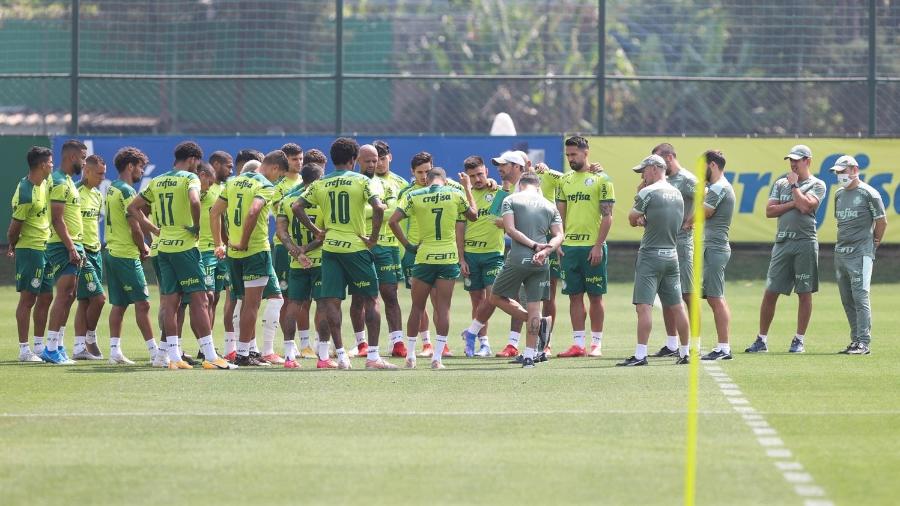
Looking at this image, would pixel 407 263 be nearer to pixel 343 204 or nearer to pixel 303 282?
pixel 303 282

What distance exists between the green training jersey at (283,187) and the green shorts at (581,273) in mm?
3022

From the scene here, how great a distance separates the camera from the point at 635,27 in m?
30.4

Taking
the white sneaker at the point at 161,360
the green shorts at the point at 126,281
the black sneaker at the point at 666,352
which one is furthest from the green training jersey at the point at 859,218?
the green shorts at the point at 126,281

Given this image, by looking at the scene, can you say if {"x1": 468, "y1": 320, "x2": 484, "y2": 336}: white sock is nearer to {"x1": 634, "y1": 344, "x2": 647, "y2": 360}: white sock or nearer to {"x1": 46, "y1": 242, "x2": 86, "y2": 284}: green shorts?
{"x1": 634, "y1": 344, "x2": 647, "y2": 360}: white sock

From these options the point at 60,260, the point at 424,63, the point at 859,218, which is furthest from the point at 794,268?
the point at 424,63

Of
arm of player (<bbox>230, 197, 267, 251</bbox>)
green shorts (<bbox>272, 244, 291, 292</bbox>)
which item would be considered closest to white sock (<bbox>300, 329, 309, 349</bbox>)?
green shorts (<bbox>272, 244, 291, 292</bbox>)

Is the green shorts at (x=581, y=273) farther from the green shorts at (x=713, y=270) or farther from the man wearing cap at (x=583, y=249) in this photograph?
the green shorts at (x=713, y=270)

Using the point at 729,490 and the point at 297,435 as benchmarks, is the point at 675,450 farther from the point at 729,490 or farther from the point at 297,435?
the point at 297,435

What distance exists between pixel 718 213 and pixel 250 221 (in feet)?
15.9

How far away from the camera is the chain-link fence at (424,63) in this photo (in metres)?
29.9

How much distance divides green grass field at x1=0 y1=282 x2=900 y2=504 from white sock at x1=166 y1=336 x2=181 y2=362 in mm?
302

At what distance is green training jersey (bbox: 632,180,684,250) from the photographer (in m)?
14.8

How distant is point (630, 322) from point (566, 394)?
27.8 ft

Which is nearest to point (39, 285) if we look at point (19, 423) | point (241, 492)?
point (19, 423)
